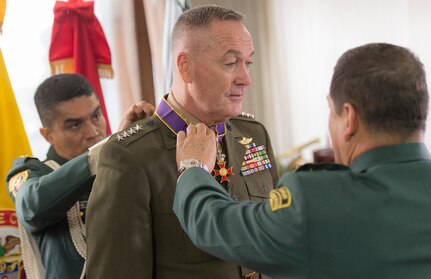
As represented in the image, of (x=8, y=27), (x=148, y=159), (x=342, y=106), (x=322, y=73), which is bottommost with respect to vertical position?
(x=322, y=73)

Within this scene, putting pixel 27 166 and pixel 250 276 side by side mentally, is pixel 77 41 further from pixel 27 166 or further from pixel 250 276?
pixel 250 276

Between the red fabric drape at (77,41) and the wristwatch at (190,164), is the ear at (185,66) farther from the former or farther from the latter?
the red fabric drape at (77,41)

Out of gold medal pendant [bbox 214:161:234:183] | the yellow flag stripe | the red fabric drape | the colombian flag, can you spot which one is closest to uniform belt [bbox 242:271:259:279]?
gold medal pendant [bbox 214:161:234:183]

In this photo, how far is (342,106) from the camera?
119 centimetres

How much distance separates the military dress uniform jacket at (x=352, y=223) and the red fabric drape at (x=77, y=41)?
2052 mm

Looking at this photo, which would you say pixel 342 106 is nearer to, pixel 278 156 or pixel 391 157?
pixel 391 157

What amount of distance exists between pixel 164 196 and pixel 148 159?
0.12 meters

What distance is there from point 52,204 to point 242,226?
0.94m

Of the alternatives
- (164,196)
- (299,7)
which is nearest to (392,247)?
(164,196)

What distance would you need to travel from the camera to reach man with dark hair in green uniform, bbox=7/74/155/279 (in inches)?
74.6

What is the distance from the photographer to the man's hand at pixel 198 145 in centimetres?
146

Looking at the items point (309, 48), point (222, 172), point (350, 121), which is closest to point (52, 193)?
point (222, 172)

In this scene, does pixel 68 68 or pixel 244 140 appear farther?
pixel 68 68

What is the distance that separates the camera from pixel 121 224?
4.95ft
